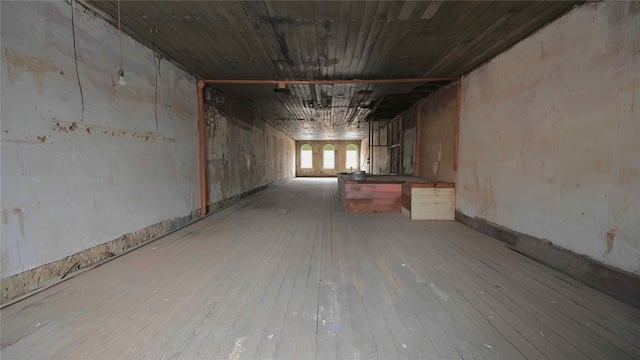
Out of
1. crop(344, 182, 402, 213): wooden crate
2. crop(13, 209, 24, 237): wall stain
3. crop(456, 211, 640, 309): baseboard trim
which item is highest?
crop(13, 209, 24, 237): wall stain

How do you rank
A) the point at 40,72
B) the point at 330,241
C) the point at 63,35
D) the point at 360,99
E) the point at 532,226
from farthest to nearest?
the point at 360,99, the point at 330,241, the point at 532,226, the point at 63,35, the point at 40,72

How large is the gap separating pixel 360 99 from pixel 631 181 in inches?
207

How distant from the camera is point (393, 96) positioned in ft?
20.6

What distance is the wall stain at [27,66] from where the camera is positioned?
192 centimetres

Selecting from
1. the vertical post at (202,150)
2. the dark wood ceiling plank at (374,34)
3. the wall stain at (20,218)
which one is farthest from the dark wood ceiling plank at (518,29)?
the wall stain at (20,218)

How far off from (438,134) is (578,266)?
3700 millimetres

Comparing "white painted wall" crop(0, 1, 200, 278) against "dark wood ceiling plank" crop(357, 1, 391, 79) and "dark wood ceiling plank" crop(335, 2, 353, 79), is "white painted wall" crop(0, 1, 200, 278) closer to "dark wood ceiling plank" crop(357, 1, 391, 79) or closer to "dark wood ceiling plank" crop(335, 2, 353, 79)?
"dark wood ceiling plank" crop(335, 2, 353, 79)

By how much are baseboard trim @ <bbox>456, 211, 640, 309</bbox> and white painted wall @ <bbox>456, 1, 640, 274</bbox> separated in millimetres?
69

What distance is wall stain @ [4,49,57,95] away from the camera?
1924mm

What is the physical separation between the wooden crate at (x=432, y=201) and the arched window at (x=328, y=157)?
12988 mm

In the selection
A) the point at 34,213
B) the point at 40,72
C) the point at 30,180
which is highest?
the point at 40,72

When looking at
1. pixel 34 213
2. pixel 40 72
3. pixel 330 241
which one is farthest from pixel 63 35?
pixel 330 241

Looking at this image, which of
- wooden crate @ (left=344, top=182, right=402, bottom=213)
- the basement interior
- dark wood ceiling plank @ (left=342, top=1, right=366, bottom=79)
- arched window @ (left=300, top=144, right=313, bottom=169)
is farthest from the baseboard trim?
arched window @ (left=300, top=144, right=313, bottom=169)

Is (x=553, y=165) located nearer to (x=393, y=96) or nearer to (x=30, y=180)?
(x=393, y=96)
